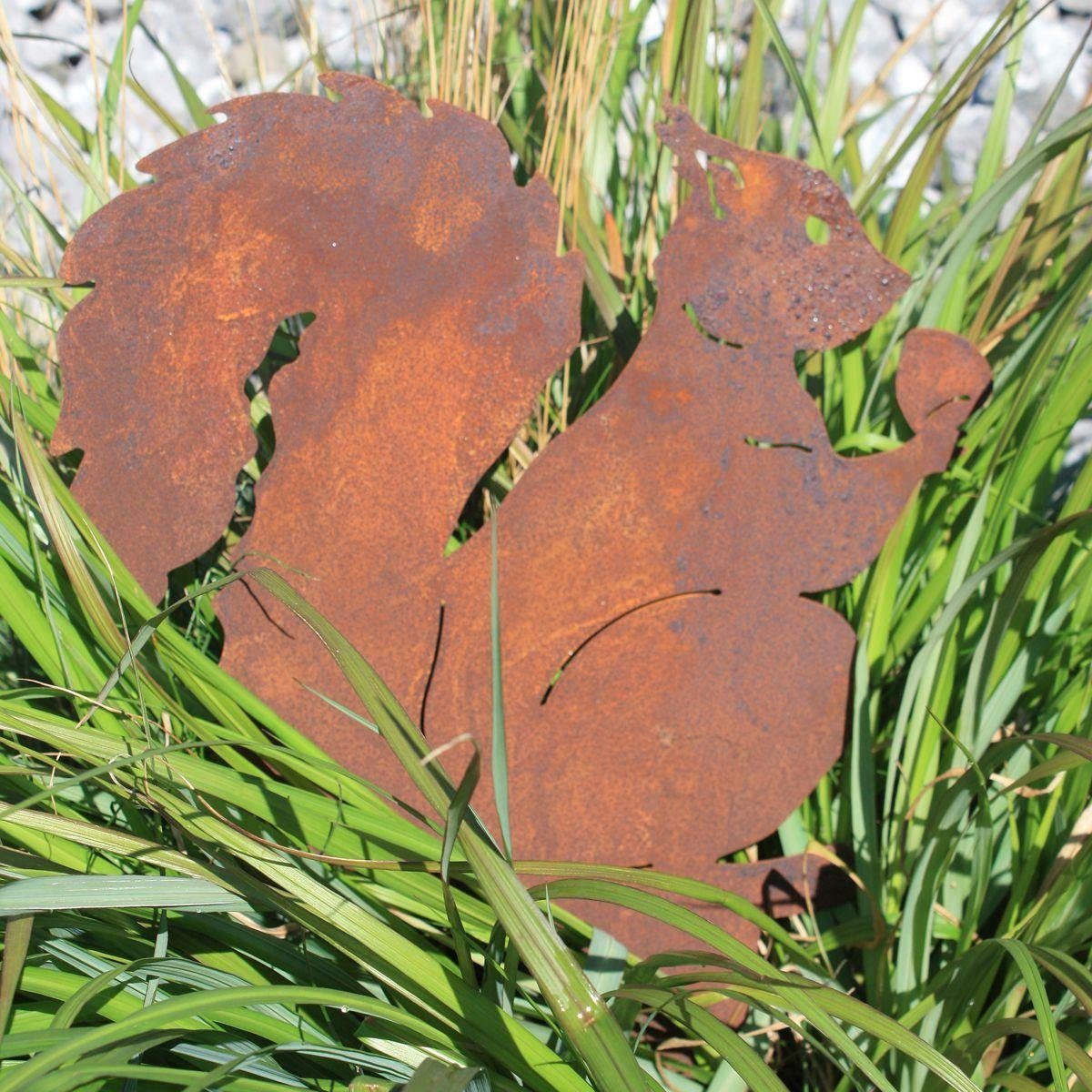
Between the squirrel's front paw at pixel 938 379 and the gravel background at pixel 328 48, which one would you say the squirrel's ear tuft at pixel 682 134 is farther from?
the gravel background at pixel 328 48

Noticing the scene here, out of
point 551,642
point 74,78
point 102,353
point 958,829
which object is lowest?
point 958,829

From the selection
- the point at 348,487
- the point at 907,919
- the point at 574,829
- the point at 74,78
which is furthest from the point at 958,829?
the point at 74,78

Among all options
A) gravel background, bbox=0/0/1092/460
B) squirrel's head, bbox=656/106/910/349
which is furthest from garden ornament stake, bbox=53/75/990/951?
gravel background, bbox=0/0/1092/460

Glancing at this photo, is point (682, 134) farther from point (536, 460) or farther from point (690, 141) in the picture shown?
point (536, 460)

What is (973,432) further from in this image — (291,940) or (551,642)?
(291,940)

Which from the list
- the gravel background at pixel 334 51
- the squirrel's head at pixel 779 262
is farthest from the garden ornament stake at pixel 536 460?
the gravel background at pixel 334 51
